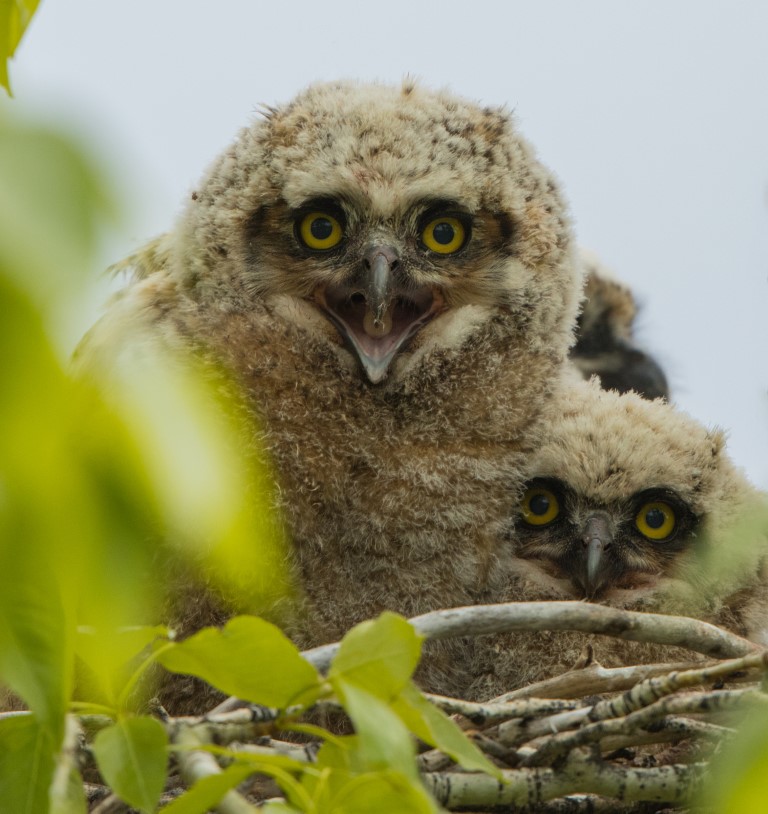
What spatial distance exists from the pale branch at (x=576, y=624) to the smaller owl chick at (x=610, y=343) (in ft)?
12.4

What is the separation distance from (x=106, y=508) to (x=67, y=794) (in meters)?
0.79

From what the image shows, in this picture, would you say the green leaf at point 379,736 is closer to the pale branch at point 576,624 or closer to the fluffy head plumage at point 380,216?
the pale branch at point 576,624

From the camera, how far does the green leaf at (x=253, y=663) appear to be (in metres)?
1.42

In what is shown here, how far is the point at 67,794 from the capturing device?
4.81 feet

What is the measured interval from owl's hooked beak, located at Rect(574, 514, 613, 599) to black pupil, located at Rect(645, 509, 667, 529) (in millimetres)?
158

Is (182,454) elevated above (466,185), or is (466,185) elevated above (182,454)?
(466,185)

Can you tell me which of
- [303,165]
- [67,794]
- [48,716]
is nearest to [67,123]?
[48,716]

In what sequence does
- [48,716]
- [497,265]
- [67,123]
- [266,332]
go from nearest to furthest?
[67,123] → [48,716] → [266,332] → [497,265]

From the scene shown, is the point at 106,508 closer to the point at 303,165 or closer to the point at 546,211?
the point at 303,165

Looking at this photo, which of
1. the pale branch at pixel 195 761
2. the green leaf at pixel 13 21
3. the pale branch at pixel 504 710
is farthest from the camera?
the pale branch at pixel 504 710

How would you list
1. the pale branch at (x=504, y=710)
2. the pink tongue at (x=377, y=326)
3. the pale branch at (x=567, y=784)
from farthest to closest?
the pink tongue at (x=377, y=326), the pale branch at (x=504, y=710), the pale branch at (x=567, y=784)

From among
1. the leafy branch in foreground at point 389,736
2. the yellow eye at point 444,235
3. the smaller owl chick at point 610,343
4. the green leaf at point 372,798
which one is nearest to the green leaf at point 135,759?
the leafy branch in foreground at point 389,736

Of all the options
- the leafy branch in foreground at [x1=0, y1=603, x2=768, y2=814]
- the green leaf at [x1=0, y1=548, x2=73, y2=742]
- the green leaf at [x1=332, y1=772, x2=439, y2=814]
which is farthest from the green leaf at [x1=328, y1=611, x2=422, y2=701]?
the green leaf at [x1=0, y1=548, x2=73, y2=742]

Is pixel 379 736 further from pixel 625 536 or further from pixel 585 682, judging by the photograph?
pixel 625 536
